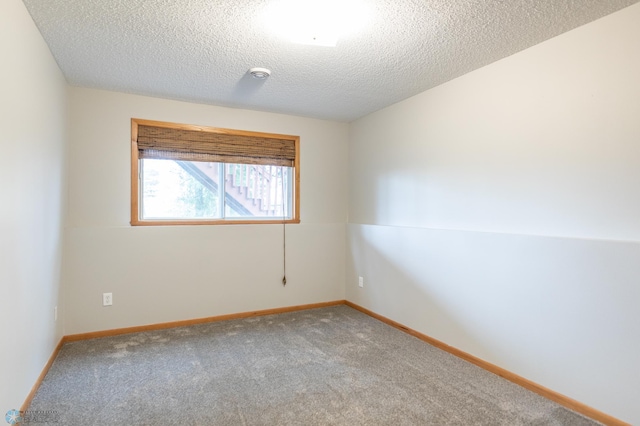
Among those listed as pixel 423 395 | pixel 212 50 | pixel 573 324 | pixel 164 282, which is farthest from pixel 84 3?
pixel 573 324

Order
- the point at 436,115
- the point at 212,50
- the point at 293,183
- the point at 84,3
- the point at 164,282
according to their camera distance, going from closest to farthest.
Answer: the point at 84,3, the point at 212,50, the point at 436,115, the point at 164,282, the point at 293,183

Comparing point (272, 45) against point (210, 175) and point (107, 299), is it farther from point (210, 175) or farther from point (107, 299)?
point (107, 299)

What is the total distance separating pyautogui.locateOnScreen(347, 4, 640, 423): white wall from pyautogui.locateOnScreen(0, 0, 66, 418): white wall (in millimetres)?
2905

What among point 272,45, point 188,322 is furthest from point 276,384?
point 272,45

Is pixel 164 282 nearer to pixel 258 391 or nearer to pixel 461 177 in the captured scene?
pixel 258 391

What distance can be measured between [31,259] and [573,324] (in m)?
3.33

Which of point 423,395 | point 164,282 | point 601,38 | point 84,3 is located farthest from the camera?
point 164,282

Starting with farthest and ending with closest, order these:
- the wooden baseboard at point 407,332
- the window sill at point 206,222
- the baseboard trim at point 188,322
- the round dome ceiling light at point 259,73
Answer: the window sill at point 206,222 → the baseboard trim at point 188,322 → the round dome ceiling light at point 259,73 → the wooden baseboard at point 407,332

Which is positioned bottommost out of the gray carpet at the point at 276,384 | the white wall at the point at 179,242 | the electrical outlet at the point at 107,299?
the gray carpet at the point at 276,384

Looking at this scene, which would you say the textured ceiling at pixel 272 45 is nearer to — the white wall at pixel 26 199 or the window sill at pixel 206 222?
the white wall at pixel 26 199

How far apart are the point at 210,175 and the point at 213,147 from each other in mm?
317

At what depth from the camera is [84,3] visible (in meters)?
1.89

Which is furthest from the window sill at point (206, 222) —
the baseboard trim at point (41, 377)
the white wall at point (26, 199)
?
the baseboard trim at point (41, 377)

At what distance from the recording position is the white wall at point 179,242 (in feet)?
10.5
